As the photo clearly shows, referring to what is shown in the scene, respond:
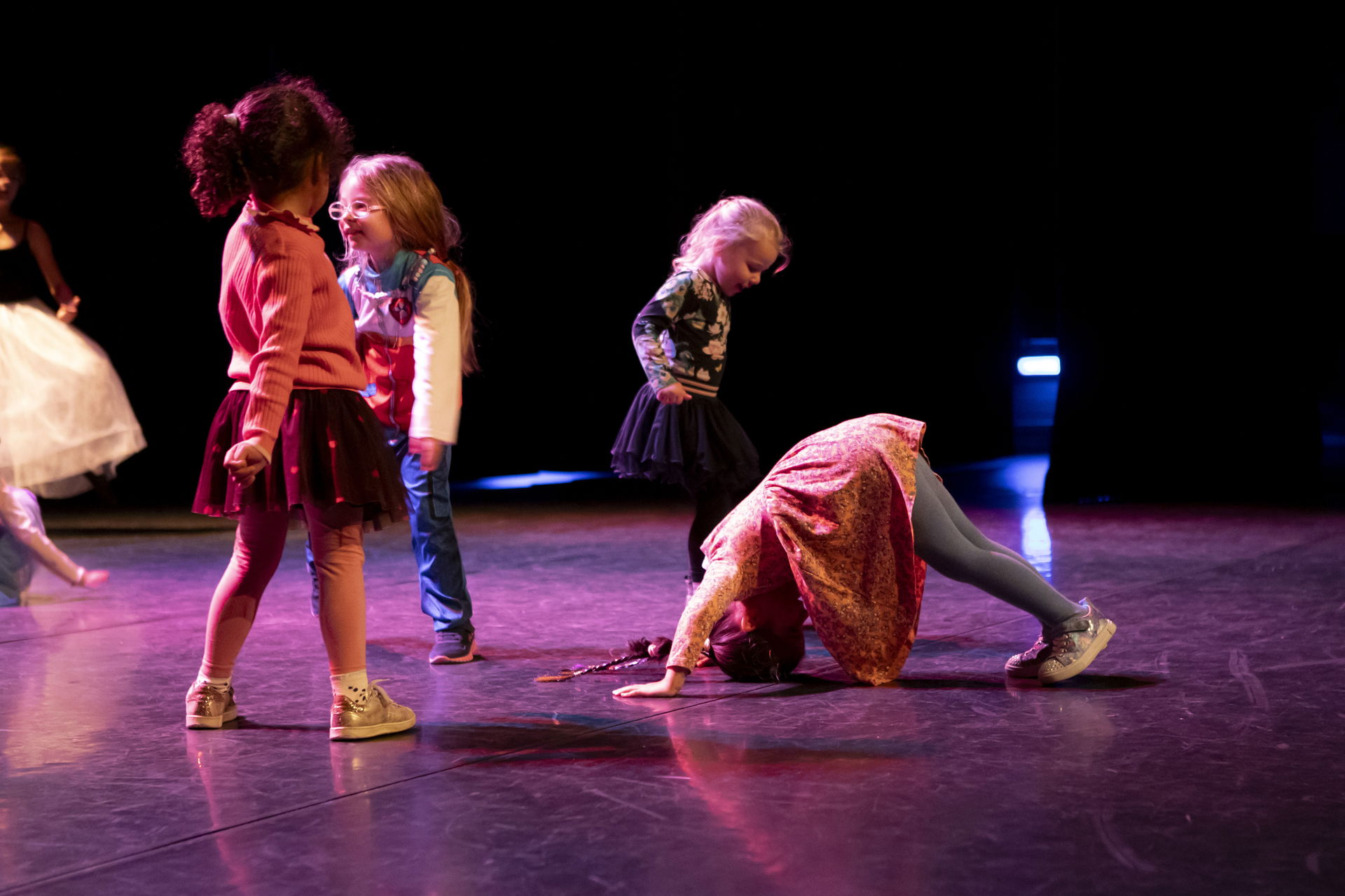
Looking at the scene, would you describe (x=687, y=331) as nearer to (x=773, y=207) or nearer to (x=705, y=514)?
(x=705, y=514)

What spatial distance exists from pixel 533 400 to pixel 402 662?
6159 mm

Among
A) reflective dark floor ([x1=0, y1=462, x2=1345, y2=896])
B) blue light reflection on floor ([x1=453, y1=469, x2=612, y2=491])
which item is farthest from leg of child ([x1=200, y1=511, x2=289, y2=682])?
blue light reflection on floor ([x1=453, y1=469, x2=612, y2=491])

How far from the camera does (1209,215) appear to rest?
6613mm

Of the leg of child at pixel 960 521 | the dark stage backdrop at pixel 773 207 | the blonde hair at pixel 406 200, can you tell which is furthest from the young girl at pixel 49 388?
the leg of child at pixel 960 521

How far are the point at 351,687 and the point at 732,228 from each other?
5.33ft

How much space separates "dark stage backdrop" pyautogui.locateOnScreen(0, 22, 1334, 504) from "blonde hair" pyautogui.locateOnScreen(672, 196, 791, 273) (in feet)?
12.0

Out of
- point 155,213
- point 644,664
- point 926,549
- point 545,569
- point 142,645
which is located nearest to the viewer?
point 926,549

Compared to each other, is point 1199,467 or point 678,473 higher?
point 678,473

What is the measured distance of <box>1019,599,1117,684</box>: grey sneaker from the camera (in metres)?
2.71

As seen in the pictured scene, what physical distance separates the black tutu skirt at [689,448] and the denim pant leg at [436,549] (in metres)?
0.56

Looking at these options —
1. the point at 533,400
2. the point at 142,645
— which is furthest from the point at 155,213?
the point at 142,645

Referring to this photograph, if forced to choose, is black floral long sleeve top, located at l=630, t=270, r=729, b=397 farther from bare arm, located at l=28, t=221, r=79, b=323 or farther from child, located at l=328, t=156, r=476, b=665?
bare arm, located at l=28, t=221, r=79, b=323

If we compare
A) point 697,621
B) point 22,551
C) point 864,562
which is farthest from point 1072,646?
point 22,551

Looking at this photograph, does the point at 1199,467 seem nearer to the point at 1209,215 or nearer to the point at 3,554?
the point at 1209,215
